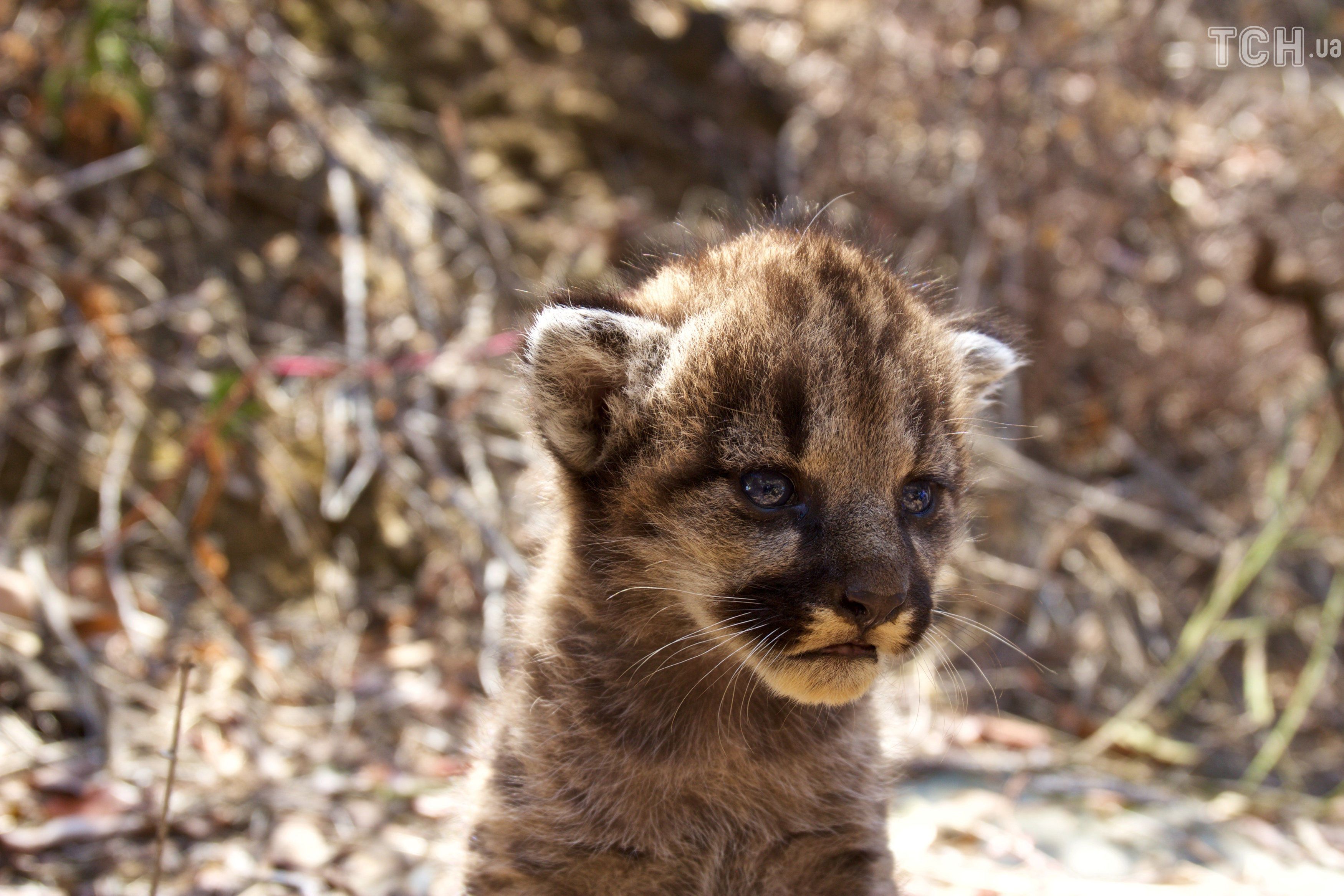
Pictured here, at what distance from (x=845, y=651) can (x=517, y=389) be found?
1.13 metres

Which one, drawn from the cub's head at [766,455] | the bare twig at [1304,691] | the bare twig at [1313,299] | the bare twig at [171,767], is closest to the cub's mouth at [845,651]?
the cub's head at [766,455]

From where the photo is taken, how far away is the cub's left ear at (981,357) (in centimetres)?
300

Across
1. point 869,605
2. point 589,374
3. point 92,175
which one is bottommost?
point 869,605

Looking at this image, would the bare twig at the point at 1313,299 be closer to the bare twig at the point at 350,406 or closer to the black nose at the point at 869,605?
the black nose at the point at 869,605

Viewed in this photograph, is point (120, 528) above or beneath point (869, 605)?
above

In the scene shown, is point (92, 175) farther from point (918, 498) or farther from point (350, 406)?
point (918, 498)

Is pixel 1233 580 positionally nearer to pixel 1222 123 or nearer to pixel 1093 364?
pixel 1093 364

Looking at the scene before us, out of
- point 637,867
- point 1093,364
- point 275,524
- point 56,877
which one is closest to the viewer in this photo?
point 637,867

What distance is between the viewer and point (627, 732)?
272cm

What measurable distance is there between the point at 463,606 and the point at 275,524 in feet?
3.08

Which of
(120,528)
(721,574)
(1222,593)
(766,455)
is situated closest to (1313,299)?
(1222,593)

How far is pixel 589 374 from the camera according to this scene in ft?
8.71

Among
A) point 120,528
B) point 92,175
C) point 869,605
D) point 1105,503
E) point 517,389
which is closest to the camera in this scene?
point 869,605

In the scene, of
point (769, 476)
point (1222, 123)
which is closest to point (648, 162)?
point (1222, 123)
